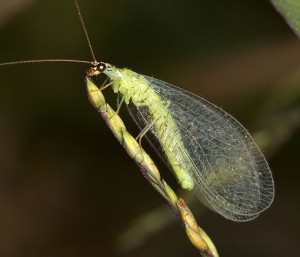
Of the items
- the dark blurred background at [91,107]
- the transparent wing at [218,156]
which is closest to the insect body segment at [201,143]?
the transparent wing at [218,156]

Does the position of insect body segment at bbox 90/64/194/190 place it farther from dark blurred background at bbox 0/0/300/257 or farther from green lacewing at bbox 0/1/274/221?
dark blurred background at bbox 0/0/300/257

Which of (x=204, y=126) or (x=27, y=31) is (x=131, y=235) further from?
(x=27, y=31)

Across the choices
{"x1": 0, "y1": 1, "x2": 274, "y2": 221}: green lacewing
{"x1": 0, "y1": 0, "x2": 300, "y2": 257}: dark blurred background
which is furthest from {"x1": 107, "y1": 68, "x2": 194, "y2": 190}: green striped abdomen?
{"x1": 0, "y1": 0, "x2": 300, "y2": 257}: dark blurred background

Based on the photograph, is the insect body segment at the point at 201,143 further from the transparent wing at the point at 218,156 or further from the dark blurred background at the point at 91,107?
the dark blurred background at the point at 91,107

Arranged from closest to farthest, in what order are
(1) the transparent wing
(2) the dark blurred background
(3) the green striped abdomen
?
(1) the transparent wing < (3) the green striped abdomen < (2) the dark blurred background

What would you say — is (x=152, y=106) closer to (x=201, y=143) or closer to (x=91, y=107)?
(x=201, y=143)
